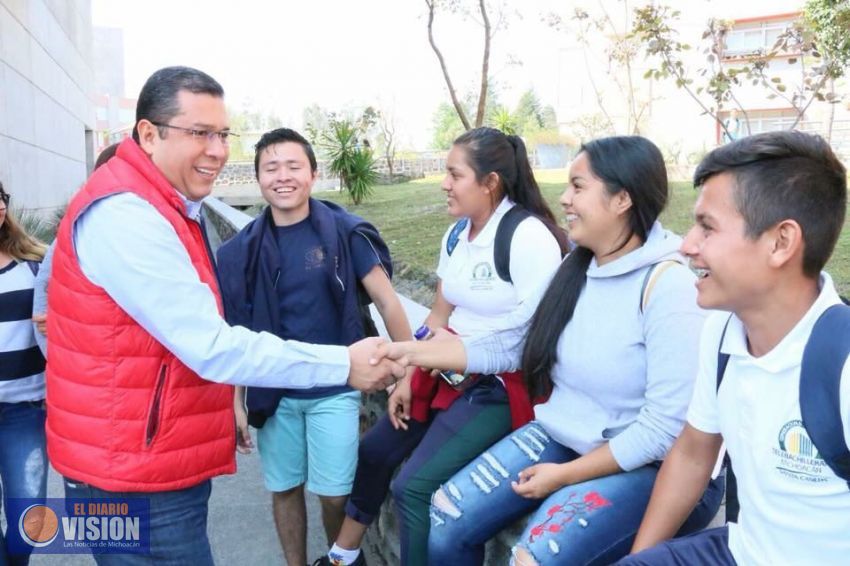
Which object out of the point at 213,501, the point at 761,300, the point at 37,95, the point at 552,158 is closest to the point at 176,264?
the point at 761,300

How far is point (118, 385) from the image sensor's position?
2.01 metres

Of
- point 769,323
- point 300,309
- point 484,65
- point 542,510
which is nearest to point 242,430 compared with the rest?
point 300,309

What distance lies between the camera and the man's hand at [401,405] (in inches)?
116

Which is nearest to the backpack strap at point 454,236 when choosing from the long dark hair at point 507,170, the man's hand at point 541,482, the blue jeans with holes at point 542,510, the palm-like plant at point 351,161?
the long dark hair at point 507,170

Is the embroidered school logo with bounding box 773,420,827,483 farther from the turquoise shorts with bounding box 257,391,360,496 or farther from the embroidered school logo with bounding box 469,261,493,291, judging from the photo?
the turquoise shorts with bounding box 257,391,360,496

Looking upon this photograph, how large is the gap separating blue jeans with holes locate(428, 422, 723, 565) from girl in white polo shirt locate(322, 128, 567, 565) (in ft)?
0.57

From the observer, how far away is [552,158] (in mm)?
38188

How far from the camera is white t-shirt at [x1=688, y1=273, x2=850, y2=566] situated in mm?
1552

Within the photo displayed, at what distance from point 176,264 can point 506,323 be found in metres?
1.21

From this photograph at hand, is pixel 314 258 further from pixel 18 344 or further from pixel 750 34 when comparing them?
pixel 750 34

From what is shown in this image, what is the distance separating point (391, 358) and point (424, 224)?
9.35 m

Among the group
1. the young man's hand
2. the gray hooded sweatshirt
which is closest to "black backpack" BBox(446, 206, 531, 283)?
the gray hooded sweatshirt

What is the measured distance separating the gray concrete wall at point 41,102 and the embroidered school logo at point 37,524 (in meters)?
8.36

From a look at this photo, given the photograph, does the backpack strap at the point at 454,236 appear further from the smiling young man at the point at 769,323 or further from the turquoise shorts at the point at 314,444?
the smiling young man at the point at 769,323
